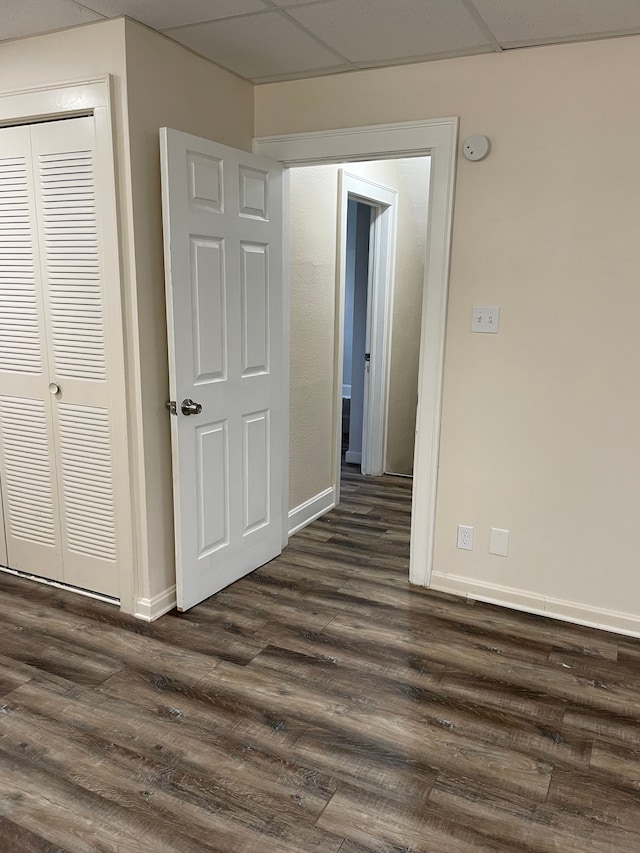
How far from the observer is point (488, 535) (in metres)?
2.96

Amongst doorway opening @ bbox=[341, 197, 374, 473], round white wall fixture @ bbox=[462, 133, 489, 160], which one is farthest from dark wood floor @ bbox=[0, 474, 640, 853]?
doorway opening @ bbox=[341, 197, 374, 473]

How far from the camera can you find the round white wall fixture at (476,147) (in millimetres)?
2648

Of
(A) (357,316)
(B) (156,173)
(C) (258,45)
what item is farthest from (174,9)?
(A) (357,316)

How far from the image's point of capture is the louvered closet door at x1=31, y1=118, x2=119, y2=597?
2.55 meters

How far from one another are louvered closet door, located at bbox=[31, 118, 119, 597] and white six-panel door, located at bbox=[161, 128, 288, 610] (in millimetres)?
311

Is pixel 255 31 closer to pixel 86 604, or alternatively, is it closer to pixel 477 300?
pixel 477 300

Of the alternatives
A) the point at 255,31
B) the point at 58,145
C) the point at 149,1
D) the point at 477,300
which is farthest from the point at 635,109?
the point at 58,145

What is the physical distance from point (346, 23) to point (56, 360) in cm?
177

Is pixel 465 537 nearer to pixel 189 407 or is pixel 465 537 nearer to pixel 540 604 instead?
pixel 540 604

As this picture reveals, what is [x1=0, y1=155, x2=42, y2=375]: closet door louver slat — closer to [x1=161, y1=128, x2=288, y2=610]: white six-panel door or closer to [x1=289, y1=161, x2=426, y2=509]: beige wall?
[x1=161, y1=128, x2=288, y2=610]: white six-panel door

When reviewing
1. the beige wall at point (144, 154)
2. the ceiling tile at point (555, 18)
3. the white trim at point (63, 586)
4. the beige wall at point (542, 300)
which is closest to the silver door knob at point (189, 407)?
the beige wall at point (144, 154)

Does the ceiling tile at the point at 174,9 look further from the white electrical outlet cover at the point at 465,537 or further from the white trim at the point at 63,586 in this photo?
the white trim at the point at 63,586

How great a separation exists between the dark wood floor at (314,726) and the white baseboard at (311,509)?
696 mm

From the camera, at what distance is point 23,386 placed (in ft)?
9.55
